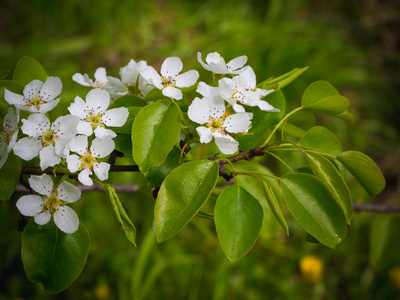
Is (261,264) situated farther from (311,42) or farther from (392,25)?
(392,25)

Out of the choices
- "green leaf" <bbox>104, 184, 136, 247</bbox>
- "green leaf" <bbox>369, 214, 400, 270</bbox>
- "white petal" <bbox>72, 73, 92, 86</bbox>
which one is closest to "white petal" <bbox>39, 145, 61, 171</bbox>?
"green leaf" <bbox>104, 184, 136, 247</bbox>

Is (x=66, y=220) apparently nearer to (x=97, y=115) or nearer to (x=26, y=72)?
(x=97, y=115)

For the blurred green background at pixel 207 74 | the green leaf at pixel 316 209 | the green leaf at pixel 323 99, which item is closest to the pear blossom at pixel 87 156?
the green leaf at pixel 316 209

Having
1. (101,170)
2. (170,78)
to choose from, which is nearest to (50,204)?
(101,170)

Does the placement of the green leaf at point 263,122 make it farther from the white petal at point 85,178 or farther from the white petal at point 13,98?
the white petal at point 13,98

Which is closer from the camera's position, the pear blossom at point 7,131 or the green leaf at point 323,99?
the pear blossom at point 7,131
